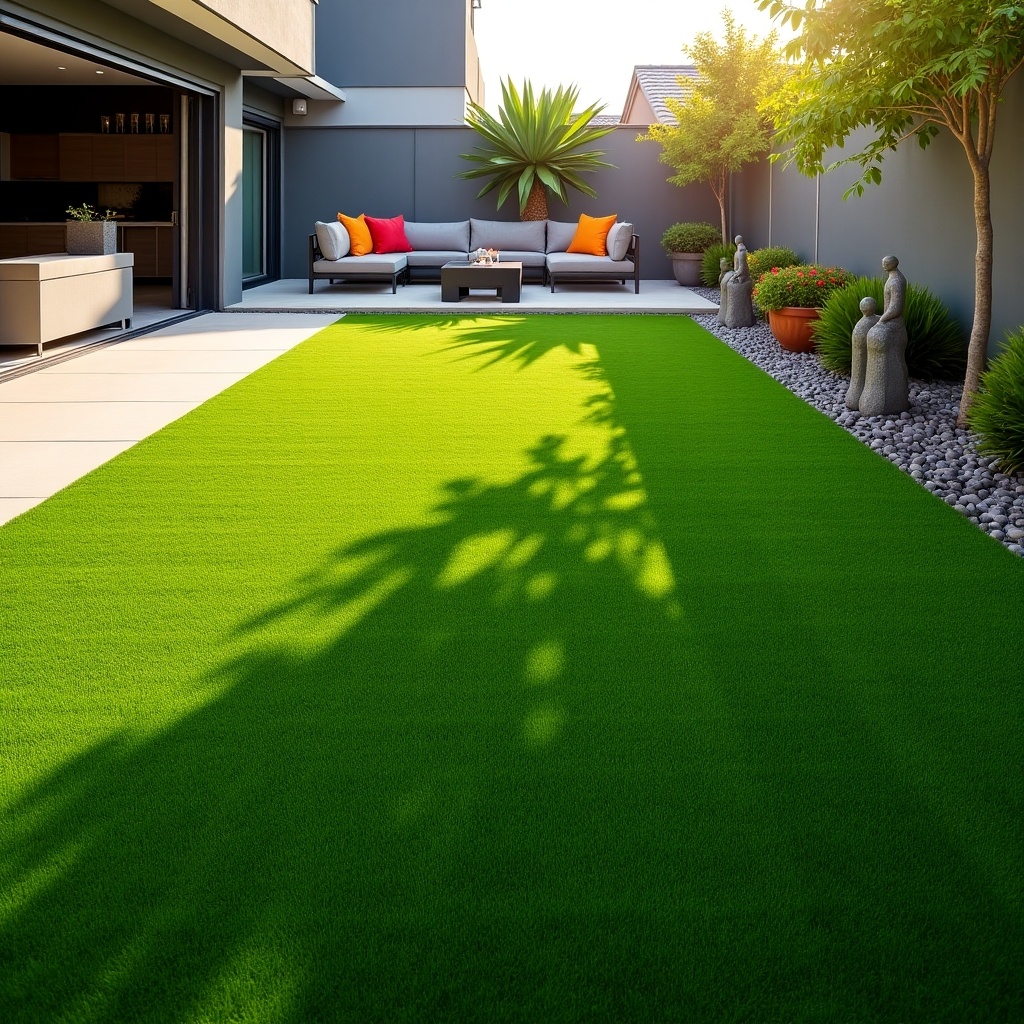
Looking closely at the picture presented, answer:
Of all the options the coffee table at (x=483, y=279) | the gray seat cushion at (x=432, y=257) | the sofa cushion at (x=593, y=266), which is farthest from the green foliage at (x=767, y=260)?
the gray seat cushion at (x=432, y=257)

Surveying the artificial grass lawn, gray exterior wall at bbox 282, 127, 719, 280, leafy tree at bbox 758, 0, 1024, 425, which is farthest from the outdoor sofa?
the artificial grass lawn

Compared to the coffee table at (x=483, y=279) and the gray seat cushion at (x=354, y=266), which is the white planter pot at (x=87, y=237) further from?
the gray seat cushion at (x=354, y=266)

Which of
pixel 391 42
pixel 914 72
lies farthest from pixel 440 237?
pixel 914 72

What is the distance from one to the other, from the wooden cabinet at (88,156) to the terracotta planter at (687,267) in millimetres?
7194

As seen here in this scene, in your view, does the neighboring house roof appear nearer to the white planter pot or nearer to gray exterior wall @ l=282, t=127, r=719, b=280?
gray exterior wall @ l=282, t=127, r=719, b=280

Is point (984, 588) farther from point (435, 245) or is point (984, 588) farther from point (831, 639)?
point (435, 245)

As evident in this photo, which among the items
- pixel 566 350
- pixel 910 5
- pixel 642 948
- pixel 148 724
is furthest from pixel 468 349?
pixel 642 948

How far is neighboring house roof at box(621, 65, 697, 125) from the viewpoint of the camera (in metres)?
20.6

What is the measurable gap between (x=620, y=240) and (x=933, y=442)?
9.92 m

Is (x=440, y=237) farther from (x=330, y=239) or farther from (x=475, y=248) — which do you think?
(x=330, y=239)

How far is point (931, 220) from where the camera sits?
825cm

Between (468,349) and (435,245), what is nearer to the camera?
(468,349)

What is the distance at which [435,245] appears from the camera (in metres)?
16.2

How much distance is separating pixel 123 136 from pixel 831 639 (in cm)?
1501
